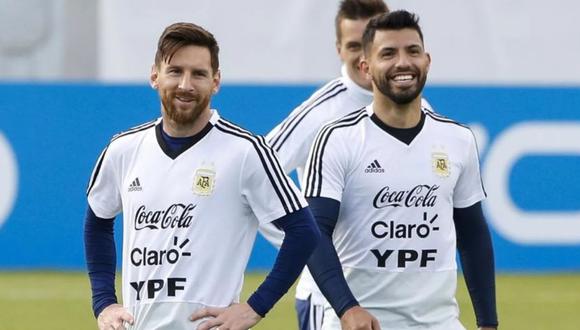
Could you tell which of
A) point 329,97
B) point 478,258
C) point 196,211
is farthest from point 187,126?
point 329,97

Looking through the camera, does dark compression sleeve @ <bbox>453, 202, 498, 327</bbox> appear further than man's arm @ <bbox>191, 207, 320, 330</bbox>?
Yes

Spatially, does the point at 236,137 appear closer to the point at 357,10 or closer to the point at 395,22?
the point at 395,22

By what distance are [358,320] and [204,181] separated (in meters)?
0.70

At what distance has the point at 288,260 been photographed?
5055mm

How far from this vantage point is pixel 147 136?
5.27m

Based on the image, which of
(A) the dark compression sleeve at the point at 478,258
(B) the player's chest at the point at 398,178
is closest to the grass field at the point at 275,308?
(A) the dark compression sleeve at the point at 478,258

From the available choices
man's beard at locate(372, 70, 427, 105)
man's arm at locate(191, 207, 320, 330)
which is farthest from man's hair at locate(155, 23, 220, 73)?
man's beard at locate(372, 70, 427, 105)

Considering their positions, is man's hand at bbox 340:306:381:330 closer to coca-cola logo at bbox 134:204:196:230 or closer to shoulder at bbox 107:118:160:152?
coca-cola logo at bbox 134:204:196:230

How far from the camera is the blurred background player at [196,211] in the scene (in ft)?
16.6

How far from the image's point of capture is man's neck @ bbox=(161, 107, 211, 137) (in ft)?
16.9

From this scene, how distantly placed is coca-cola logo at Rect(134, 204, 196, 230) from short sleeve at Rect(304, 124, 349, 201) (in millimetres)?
596

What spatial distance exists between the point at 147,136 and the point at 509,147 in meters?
7.95

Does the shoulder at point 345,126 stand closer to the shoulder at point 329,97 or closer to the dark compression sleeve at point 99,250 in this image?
the dark compression sleeve at point 99,250

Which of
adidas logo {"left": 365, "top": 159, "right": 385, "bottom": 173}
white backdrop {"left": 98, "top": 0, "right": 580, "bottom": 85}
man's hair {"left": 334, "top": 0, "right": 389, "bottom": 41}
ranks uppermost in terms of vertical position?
white backdrop {"left": 98, "top": 0, "right": 580, "bottom": 85}
